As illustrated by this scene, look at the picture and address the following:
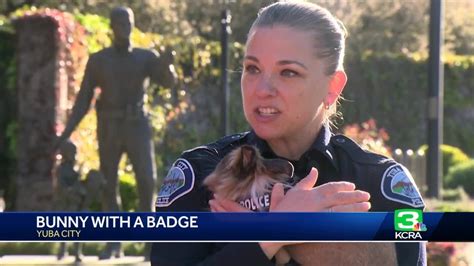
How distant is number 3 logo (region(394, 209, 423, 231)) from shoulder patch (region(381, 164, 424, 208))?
0.13 m

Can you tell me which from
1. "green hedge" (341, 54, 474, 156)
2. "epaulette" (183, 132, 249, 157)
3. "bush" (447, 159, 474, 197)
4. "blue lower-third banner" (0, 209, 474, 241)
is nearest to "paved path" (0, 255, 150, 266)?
"blue lower-third banner" (0, 209, 474, 241)

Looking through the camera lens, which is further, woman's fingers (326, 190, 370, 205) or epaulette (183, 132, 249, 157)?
epaulette (183, 132, 249, 157)

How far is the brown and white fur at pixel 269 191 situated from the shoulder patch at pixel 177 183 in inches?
3.3

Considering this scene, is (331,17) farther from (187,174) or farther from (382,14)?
(382,14)

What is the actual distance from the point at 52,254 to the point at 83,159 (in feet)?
9.89

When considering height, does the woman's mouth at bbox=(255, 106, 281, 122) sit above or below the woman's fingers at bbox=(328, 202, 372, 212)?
above

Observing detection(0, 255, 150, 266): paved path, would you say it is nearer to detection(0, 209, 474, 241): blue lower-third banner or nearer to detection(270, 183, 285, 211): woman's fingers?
detection(0, 209, 474, 241): blue lower-third banner

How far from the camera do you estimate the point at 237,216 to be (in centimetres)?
243

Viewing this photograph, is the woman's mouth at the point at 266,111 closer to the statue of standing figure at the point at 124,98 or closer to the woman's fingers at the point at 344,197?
the woman's fingers at the point at 344,197

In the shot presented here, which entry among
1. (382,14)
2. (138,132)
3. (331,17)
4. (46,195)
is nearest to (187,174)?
(331,17)

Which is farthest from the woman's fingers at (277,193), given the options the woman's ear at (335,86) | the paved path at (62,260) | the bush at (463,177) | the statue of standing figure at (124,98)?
the bush at (463,177)

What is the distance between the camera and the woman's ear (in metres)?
2.55

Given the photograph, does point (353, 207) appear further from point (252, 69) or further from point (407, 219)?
point (407, 219)

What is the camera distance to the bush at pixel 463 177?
65.9ft
